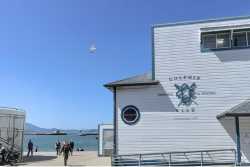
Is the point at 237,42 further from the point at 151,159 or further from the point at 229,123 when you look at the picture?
the point at 151,159

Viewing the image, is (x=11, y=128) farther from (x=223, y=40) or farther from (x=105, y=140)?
(x=223, y=40)

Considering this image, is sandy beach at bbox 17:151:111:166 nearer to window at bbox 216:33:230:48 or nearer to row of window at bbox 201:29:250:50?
row of window at bbox 201:29:250:50

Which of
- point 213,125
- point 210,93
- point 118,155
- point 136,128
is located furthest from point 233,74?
point 118,155

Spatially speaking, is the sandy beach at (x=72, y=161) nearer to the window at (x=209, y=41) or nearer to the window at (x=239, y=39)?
the window at (x=209, y=41)

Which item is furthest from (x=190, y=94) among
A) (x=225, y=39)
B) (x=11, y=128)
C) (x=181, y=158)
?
(x=11, y=128)

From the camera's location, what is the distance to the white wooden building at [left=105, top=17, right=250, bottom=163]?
21.7 m

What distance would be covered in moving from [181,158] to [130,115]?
3.67 metres

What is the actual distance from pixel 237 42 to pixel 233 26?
93cm

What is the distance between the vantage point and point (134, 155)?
22.1 m

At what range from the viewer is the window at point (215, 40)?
2262 cm

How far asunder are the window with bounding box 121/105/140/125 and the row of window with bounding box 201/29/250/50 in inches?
209

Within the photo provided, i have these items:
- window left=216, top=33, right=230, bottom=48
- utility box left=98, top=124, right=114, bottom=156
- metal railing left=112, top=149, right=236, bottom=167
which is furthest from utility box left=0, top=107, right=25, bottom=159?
window left=216, top=33, right=230, bottom=48

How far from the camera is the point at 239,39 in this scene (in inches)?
890

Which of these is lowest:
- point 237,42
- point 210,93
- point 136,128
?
point 136,128
